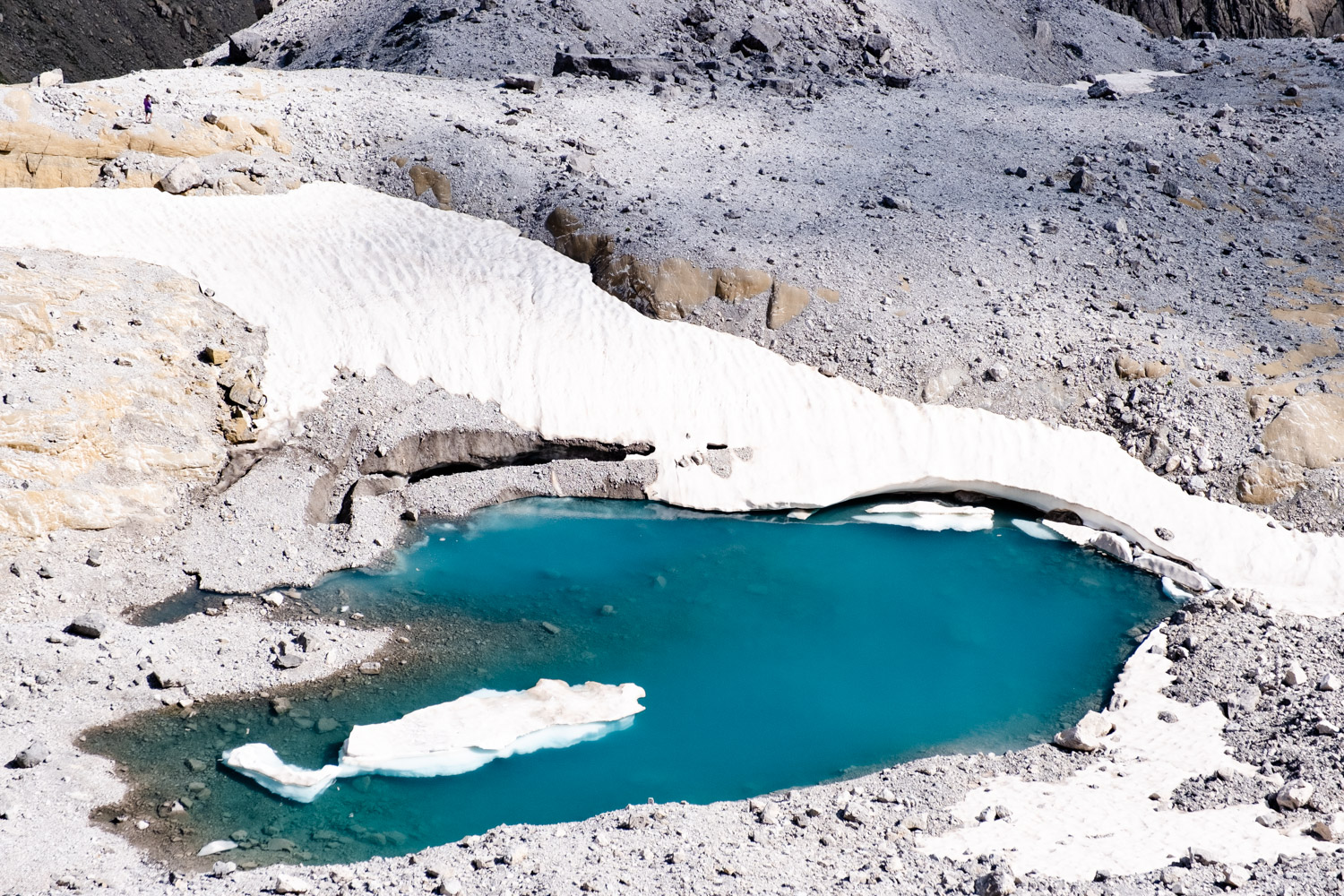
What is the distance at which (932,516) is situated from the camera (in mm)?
14609

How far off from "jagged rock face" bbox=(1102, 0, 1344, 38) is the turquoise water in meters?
20.5

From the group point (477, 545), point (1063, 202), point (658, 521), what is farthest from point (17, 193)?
point (1063, 202)

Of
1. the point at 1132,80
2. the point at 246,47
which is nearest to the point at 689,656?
the point at 1132,80

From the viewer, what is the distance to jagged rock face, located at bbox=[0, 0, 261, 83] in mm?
27922

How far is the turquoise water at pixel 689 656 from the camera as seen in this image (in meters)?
9.93

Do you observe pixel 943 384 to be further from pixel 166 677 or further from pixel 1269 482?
pixel 166 677

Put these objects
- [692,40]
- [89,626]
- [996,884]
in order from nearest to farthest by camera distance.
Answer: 1. [996,884]
2. [89,626]
3. [692,40]

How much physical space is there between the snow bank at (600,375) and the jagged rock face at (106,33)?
1504 centimetres

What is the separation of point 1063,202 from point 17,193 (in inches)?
567

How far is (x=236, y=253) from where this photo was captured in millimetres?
15227

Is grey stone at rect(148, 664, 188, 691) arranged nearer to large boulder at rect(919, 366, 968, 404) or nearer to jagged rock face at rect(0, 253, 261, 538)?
jagged rock face at rect(0, 253, 261, 538)

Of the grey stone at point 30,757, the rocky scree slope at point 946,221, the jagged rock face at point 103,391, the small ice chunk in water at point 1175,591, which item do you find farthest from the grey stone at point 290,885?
the small ice chunk in water at point 1175,591

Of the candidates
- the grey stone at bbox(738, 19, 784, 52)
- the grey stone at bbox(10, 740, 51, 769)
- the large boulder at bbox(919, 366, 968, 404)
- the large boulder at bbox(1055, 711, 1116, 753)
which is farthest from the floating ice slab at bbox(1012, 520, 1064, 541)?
the grey stone at bbox(738, 19, 784, 52)

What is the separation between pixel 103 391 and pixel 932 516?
9.86 metres
